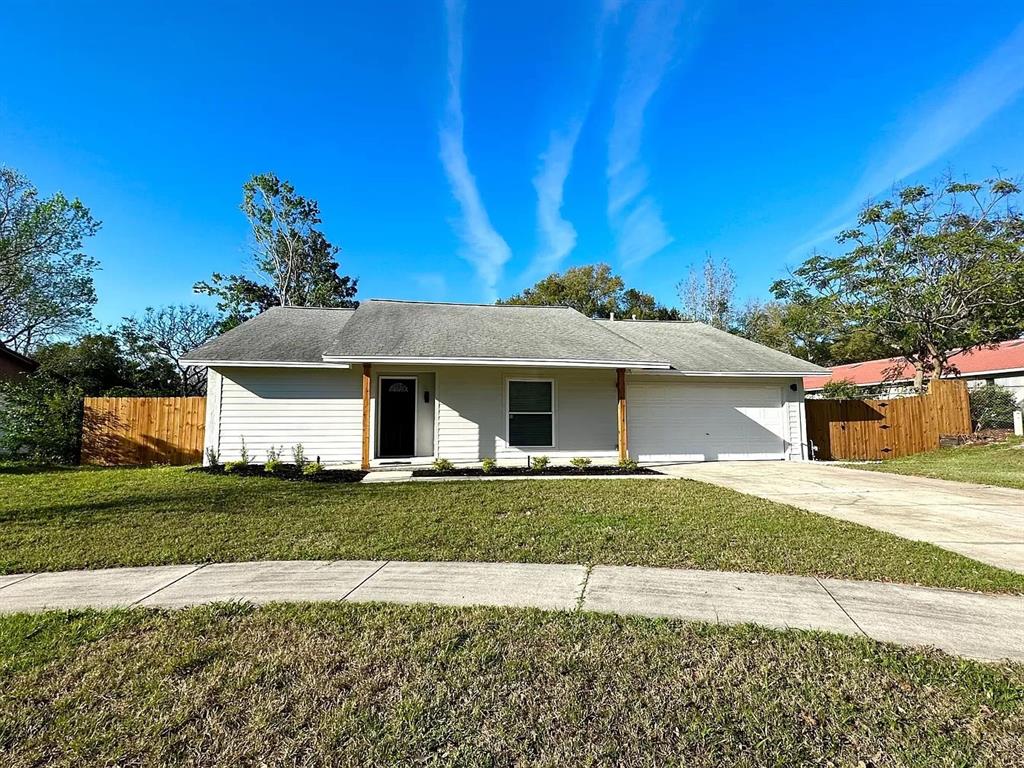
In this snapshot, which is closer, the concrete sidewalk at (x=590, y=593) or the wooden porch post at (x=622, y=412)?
the concrete sidewalk at (x=590, y=593)

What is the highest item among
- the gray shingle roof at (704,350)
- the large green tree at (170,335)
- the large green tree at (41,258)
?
the large green tree at (41,258)

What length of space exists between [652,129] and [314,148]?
1092cm

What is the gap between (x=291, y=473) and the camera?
9539mm

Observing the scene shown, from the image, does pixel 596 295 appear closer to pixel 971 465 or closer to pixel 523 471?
pixel 971 465

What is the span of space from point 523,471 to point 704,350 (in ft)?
22.8

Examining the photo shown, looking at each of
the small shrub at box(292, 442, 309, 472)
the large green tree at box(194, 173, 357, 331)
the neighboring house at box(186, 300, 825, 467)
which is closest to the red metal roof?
the neighboring house at box(186, 300, 825, 467)

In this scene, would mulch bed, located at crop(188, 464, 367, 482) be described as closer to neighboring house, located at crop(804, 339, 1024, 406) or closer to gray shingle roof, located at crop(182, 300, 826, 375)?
gray shingle roof, located at crop(182, 300, 826, 375)

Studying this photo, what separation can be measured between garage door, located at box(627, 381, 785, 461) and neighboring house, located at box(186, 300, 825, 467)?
0.03 metres

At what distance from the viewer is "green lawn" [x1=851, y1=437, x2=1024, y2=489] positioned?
8938 millimetres

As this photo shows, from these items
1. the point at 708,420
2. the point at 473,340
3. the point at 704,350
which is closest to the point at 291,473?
the point at 473,340

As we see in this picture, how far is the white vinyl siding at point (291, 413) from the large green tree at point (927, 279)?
60.1 ft

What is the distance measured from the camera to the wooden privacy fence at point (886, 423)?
44.5ft

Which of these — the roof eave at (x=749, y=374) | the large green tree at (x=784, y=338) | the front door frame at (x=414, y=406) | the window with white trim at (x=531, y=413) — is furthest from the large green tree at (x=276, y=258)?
the large green tree at (x=784, y=338)

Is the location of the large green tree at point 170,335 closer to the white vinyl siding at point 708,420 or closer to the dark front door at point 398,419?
the dark front door at point 398,419
